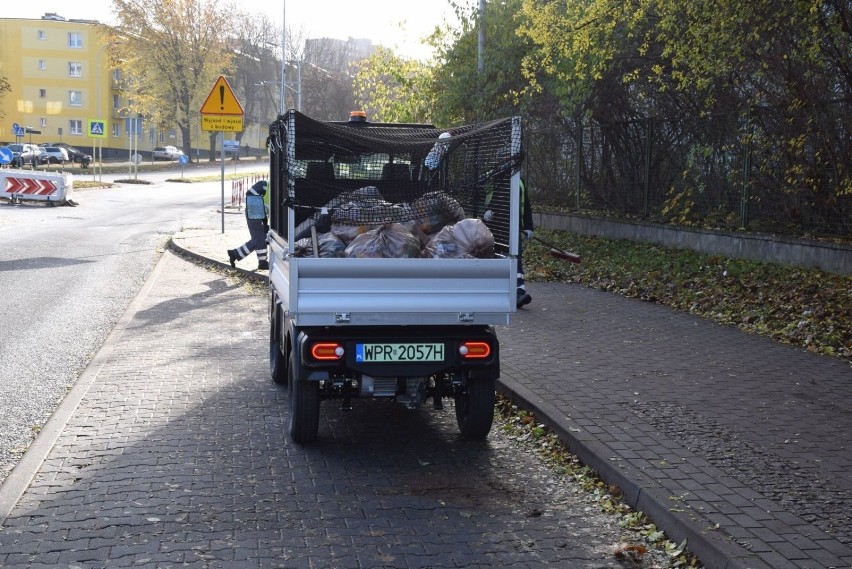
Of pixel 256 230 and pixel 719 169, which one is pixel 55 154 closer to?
pixel 256 230

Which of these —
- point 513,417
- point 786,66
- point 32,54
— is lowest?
point 513,417

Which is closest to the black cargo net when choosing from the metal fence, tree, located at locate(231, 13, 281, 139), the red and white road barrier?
the metal fence

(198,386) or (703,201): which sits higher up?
(703,201)

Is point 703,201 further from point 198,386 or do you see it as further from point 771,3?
point 198,386

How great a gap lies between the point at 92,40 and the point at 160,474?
96.7 m

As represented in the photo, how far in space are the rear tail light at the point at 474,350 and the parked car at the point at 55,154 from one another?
7056 centimetres

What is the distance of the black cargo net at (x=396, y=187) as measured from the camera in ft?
22.1

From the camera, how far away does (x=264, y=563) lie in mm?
4547

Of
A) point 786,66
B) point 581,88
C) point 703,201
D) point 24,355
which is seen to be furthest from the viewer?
point 581,88

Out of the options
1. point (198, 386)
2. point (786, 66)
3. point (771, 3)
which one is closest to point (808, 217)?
point (786, 66)

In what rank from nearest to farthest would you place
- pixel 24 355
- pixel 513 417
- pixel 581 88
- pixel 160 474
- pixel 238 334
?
pixel 160 474
pixel 513 417
pixel 24 355
pixel 238 334
pixel 581 88

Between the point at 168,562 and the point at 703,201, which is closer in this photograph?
the point at 168,562

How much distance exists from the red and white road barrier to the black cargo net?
29.6 m

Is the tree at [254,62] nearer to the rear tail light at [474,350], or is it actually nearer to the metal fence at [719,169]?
the metal fence at [719,169]
